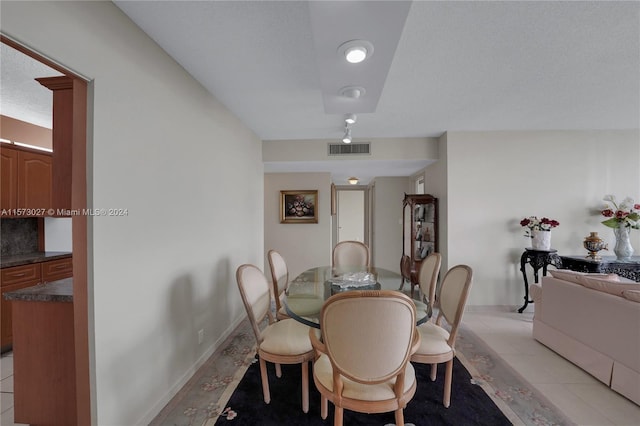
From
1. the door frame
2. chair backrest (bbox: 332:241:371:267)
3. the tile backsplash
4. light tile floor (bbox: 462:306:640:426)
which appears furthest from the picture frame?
the door frame

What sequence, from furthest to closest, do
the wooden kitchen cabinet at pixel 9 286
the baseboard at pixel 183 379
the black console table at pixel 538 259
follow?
the black console table at pixel 538 259
the wooden kitchen cabinet at pixel 9 286
the baseboard at pixel 183 379

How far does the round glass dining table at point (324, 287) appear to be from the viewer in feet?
5.87

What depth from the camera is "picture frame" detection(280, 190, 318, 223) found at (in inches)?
206

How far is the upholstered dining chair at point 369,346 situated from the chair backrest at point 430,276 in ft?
3.25

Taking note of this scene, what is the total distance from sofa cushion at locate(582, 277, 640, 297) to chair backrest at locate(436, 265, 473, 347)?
1.25 meters

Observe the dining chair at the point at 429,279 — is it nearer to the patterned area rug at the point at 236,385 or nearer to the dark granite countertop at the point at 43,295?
the patterned area rug at the point at 236,385

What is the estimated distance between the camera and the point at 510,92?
254 cm

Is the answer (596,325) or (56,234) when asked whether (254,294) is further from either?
(56,234)

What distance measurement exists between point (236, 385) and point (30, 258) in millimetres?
2622

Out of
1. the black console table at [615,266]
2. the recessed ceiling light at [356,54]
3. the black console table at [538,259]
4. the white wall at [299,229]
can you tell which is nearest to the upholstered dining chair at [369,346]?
the recessed ceiling light at [356,54]

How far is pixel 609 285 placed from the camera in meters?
2.13

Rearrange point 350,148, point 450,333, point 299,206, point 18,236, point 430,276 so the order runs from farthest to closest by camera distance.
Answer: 1. point 299,206
2. point 350,148
3. point 18,236
4. point 430,276
5. point 450,333

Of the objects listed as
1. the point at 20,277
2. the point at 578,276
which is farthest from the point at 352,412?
the point at 20,277

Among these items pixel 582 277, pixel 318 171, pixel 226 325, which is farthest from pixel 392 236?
pixel 226 325
